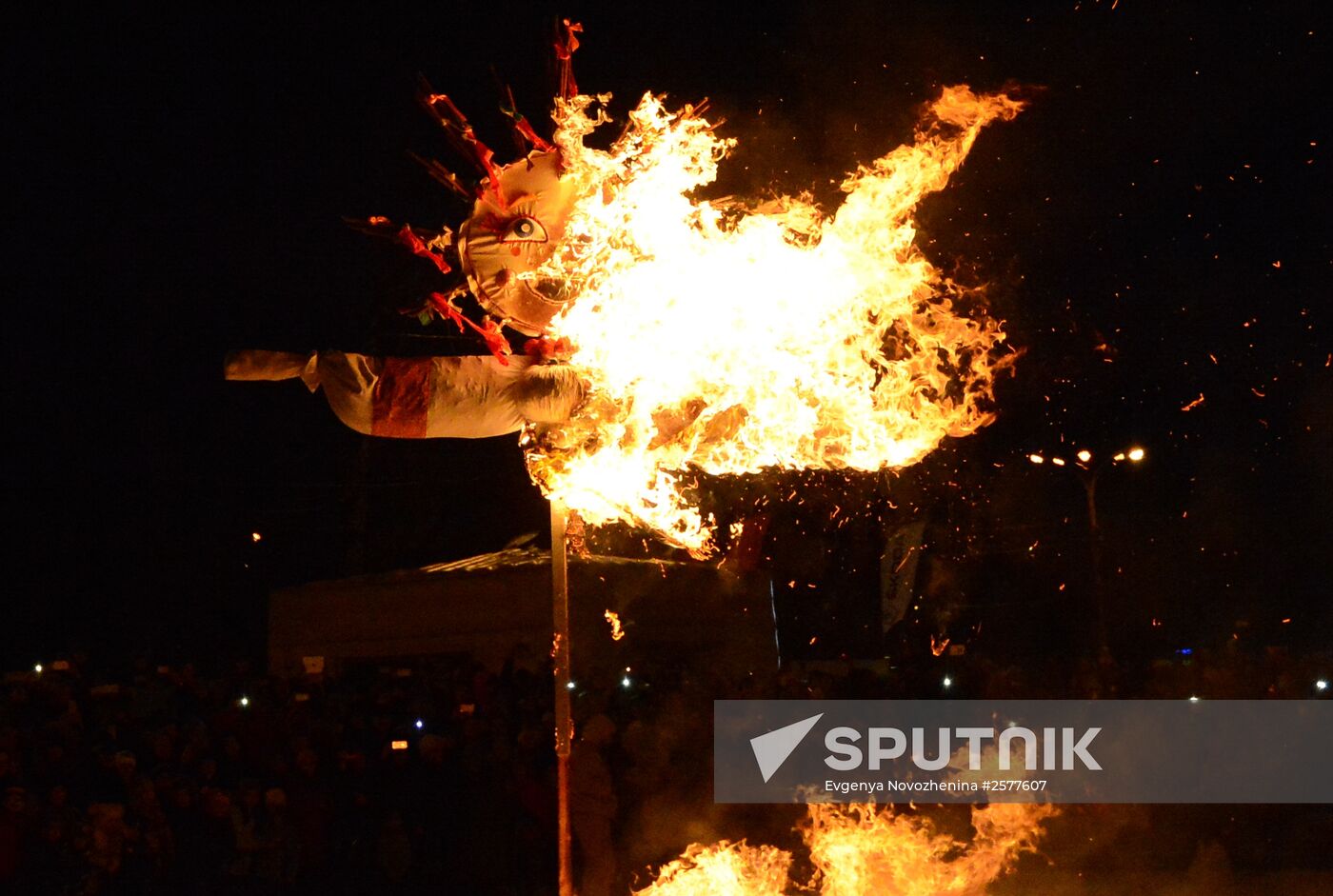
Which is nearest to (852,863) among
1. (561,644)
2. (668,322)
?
(561,644)

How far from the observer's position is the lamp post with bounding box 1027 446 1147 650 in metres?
14.4

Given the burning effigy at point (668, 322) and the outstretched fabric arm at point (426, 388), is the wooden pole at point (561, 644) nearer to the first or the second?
the burning effigy at point (668, 322)

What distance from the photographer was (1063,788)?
742 cm

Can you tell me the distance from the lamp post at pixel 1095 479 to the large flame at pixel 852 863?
693 cm

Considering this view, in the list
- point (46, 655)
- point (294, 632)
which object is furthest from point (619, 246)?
point (46, 655)

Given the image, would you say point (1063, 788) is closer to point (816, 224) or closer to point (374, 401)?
point (816, 224)

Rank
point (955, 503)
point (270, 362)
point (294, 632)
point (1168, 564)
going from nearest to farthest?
point (270, 362), point (294, 632), point (955, 503), point (1168, 564)

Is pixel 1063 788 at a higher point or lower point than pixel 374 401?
lower

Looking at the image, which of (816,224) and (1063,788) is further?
(1063,788)

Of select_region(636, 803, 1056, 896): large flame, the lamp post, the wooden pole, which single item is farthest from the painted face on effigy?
the lamp post

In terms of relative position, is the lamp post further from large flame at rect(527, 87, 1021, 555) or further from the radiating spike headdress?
the radiating spike headdress

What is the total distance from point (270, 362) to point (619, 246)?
4.33 ft

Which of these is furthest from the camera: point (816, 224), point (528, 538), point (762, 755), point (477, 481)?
point (477, 481)

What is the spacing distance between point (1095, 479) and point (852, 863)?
31.9 ft
